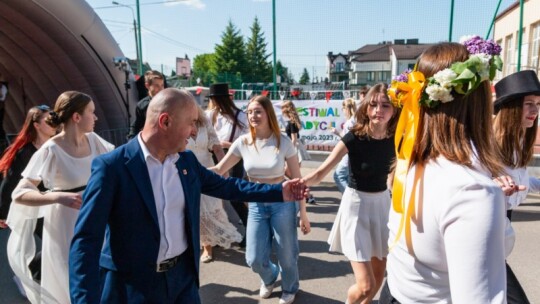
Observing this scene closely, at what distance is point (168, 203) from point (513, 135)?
7.77ft

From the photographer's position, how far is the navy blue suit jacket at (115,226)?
1.92 metres

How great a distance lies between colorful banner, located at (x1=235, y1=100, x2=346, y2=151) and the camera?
1114 cm

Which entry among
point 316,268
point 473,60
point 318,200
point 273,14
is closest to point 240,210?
point 316,268

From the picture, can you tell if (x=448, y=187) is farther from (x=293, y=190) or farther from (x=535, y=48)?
(x=535, y=48)

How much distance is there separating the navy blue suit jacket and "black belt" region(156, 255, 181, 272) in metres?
0.03

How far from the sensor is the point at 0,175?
12.9 ft

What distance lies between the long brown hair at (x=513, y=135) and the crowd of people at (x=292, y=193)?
0.03 feet

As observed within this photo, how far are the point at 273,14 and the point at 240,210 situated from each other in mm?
7147

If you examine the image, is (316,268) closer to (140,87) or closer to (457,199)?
(457,199)

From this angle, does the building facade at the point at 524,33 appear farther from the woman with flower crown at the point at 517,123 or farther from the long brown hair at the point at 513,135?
the long brown hair at the point at 513,135

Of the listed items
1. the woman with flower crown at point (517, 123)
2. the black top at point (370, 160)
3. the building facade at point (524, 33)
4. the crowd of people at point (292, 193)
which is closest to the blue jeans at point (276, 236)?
the crowd of people at point (292, 193)

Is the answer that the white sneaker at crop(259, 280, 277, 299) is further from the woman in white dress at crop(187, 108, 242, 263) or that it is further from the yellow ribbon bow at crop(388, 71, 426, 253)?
the yellow ribbon bow at crop(388, 71, 426, 253)

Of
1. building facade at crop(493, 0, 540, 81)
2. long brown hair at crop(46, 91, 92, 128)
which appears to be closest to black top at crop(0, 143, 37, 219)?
long brown hair at crop(46, 91, 92, 128)

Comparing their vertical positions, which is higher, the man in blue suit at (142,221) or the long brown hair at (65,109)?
the long brown hair at (65,109)
